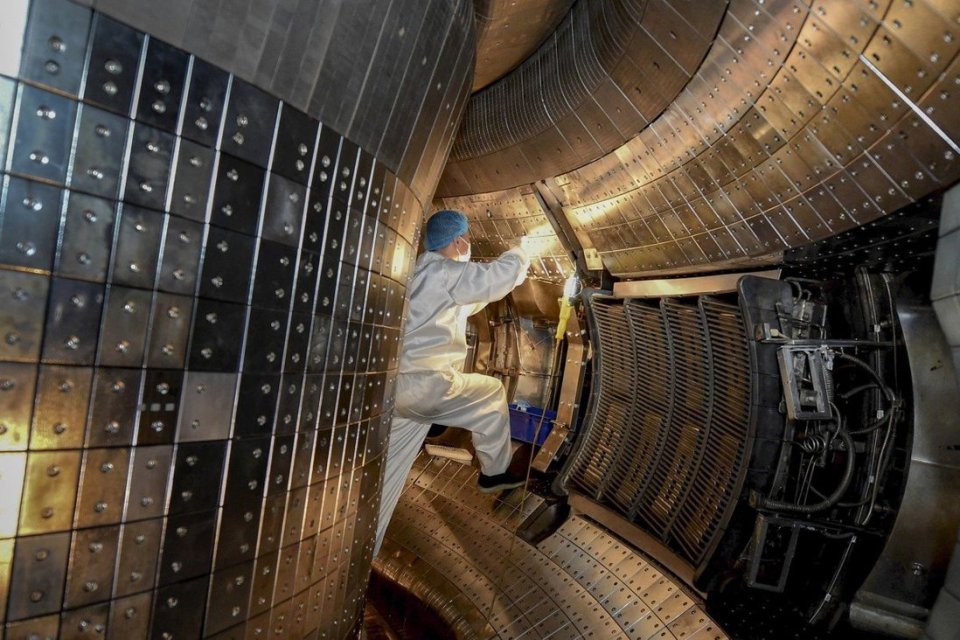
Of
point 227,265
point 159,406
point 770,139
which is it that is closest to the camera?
point 159,406

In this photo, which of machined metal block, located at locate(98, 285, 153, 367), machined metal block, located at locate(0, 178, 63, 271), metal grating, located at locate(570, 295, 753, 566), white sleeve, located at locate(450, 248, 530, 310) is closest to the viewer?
machined metal block, located at locate(0, 178, 63, 271)

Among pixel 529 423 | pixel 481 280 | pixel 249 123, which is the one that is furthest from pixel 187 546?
pixel 529 423

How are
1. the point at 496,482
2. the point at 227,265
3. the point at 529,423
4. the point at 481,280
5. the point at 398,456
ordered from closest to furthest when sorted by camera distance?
1. the point at 227,265
2. the point at 481,280
3. the point at 398,456
4. the point at 496,482
5. the point at 529,423

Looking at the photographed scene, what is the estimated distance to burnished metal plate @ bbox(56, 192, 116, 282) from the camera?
1427 mm

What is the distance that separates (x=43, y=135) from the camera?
1.38 m

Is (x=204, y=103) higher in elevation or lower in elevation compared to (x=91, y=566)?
higher

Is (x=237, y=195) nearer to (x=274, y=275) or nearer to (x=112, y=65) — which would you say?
(x=274, y=275)

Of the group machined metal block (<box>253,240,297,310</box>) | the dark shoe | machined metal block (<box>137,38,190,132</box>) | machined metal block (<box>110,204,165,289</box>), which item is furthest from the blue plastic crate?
machined metal block (<box>137,38,190,132</box>)

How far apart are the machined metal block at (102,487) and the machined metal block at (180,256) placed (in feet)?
1.43

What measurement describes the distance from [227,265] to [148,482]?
610mm

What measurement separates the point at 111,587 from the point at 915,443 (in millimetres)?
2903

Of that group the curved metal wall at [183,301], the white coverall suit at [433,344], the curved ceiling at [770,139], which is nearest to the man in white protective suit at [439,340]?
the white coverall suit at [433,344]

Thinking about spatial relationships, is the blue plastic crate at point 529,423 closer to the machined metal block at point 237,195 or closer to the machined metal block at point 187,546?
the machined metal block at point 187,546

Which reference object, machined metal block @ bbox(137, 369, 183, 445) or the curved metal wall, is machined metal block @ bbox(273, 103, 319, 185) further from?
machined metal block @ bbox(137, 369, 183, 445)
